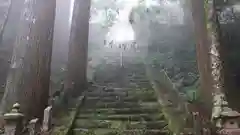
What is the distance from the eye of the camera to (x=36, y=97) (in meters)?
5.63

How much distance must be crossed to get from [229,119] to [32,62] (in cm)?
396

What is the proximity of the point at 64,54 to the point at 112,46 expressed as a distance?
3.23 m

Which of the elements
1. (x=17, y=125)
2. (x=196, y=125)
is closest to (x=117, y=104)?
(x=196, y=125)

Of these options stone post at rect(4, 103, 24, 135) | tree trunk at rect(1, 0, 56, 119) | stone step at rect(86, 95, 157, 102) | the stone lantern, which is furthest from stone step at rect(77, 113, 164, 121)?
stone post at rect(4, 103, 24, 135)

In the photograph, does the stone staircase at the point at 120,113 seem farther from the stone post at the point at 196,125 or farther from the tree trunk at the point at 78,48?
the stone post at the point at 196,125

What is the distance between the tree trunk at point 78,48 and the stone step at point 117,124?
6.54ft

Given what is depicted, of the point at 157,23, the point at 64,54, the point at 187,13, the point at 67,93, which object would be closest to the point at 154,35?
the point at 157,23

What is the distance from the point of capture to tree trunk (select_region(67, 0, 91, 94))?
8.74 meters

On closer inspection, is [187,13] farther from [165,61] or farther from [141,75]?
[141,75]

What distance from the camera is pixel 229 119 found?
4.90 m

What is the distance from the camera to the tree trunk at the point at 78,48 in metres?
8.74

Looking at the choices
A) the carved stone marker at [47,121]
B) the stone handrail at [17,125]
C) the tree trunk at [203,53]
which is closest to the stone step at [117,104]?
the tree trunk at [203,53]

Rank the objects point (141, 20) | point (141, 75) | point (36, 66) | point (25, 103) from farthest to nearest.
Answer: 1. point (141, 20)
2. point (141, 75)
3. point (36, 66)
4. point (25, 103)

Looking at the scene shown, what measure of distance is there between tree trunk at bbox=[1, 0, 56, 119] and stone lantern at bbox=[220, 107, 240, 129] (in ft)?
11.3
